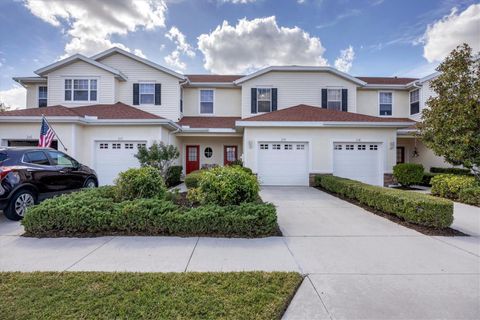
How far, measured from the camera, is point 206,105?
1648cm

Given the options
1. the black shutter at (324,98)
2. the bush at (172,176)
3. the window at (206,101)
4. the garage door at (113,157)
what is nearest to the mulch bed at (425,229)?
the bush at (172,176)

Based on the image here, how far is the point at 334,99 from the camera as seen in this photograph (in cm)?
1556

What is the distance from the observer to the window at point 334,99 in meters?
15.5

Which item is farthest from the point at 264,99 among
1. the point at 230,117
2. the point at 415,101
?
the point at 415,101

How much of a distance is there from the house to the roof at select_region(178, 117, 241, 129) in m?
0.06

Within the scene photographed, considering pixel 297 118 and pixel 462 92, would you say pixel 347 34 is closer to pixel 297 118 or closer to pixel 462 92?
pixel 297 118

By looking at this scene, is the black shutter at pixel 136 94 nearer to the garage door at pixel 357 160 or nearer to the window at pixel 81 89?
the window at pixel 81 89

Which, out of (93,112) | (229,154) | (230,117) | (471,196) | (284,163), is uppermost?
(230,117)

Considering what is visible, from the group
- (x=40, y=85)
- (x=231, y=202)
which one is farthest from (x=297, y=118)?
(x=40, y=85)

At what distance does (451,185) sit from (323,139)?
539cm

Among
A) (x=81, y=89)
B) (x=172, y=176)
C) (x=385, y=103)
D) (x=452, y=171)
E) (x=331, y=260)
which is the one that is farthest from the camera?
(x=385, y=103)

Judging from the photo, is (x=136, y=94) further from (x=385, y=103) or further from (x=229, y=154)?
(x=385, y=103)

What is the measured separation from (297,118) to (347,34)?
593 cm

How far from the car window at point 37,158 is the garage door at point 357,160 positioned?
12033mm
